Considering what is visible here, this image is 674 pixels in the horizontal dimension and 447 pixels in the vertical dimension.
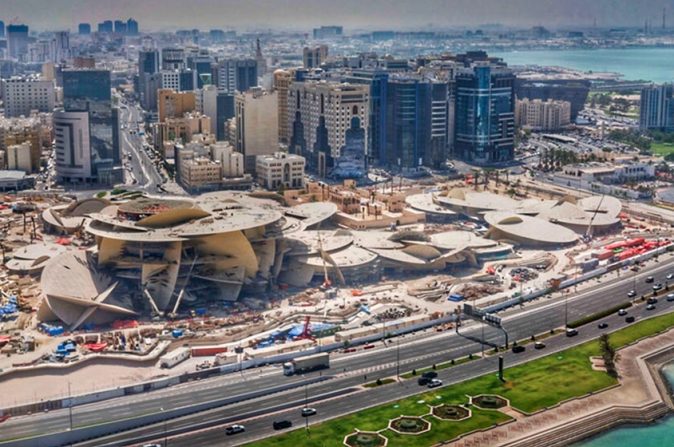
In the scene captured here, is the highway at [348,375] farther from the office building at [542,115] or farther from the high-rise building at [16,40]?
the high-rise building at [16,40]

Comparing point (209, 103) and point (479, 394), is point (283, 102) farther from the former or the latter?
point (479, 394)

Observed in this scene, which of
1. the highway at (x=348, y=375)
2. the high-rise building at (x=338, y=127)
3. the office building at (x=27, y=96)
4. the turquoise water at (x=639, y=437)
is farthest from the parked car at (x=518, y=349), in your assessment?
the office building at (x=27, y=96)

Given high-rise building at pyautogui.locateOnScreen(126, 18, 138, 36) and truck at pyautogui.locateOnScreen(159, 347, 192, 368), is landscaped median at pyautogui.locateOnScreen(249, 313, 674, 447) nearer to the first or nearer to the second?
truck at pyautogui.locateOnScreen(159, 347, 192, 368)

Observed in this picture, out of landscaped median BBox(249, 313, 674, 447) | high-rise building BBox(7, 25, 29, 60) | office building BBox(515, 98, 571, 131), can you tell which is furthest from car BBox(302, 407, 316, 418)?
high-rise building BBox(7, 25, 29, 60)

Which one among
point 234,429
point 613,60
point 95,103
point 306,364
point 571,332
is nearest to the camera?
point 234,429

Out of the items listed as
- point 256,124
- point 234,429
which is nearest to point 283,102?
point 256,124
